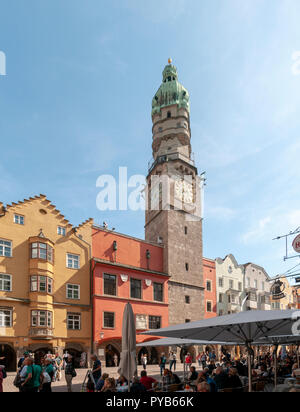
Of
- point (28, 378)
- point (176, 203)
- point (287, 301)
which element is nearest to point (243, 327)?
point (28, 378)

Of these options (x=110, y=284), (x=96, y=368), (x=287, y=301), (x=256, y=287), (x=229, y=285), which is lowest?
(x=287, y=301)

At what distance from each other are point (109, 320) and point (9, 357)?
28.4ft

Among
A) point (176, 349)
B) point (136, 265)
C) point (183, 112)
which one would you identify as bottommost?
point (176, 349)

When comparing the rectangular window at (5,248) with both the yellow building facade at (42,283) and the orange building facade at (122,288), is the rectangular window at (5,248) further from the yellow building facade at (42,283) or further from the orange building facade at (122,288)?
the orange building facade at (122,288)

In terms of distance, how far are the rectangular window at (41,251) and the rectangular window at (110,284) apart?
559 centimetres

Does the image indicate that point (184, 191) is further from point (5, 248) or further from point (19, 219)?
point (5, 248)

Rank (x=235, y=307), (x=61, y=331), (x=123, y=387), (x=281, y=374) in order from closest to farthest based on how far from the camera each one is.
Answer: (x=123, y=387)
(x=281, y=374)
(x=61, y=331)
(x=235, y=307)

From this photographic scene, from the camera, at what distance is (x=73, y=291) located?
1276 inches

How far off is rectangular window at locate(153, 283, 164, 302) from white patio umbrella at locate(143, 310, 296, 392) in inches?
1053

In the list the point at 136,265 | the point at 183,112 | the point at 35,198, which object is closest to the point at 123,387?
the point at 35,198

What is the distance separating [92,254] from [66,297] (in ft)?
15.8

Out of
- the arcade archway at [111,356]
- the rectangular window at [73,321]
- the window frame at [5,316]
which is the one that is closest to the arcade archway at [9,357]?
the window frame at [5,316]

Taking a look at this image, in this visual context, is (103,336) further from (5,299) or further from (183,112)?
(183,112)

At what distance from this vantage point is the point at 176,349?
38.5m
